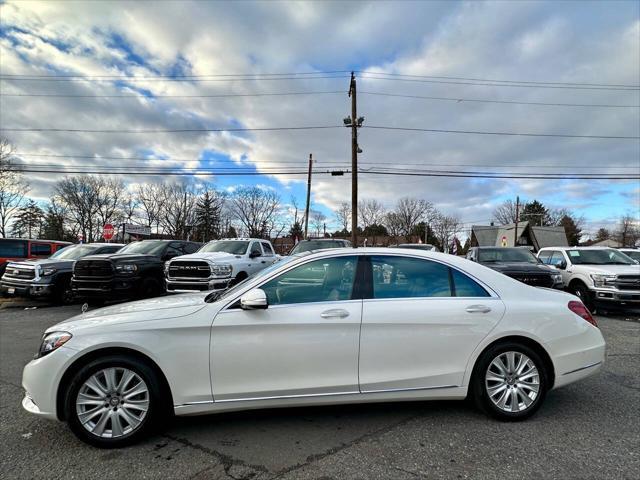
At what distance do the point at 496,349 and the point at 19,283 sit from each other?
41.5ft

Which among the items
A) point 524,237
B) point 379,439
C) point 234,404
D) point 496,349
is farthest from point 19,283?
point 524,237

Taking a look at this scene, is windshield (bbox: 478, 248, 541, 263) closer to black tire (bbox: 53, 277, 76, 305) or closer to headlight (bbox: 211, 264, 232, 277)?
headlight (bbox: 211, 264, 232, 277)

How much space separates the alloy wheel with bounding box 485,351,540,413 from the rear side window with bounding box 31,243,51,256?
17523 mm

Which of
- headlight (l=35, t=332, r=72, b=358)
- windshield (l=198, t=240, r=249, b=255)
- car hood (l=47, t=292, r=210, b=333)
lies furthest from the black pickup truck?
headlight (l=35, t=332, r=72, b=358)

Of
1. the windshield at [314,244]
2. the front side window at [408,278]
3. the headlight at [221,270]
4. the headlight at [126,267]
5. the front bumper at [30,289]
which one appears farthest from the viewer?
the windshield at [314,244]

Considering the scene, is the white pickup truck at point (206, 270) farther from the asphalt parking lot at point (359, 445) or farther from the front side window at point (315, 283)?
the front side window at point (315, 283)

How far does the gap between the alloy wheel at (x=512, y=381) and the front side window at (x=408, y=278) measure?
2.57ft

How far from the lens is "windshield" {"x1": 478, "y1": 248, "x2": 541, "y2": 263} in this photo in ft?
36.0

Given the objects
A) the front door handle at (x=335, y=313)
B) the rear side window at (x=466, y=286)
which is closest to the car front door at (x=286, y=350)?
the front door handle at (x=335, y=313)

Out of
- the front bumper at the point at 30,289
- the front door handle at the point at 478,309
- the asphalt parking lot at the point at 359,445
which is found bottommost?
the asphalt parking lot at the point at 359,445

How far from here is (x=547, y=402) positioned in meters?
3.91

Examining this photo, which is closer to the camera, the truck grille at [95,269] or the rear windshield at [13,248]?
the truck grille at [95,269]

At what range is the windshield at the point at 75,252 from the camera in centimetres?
1192

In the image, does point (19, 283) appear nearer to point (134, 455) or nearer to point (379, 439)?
point (134, 455)
